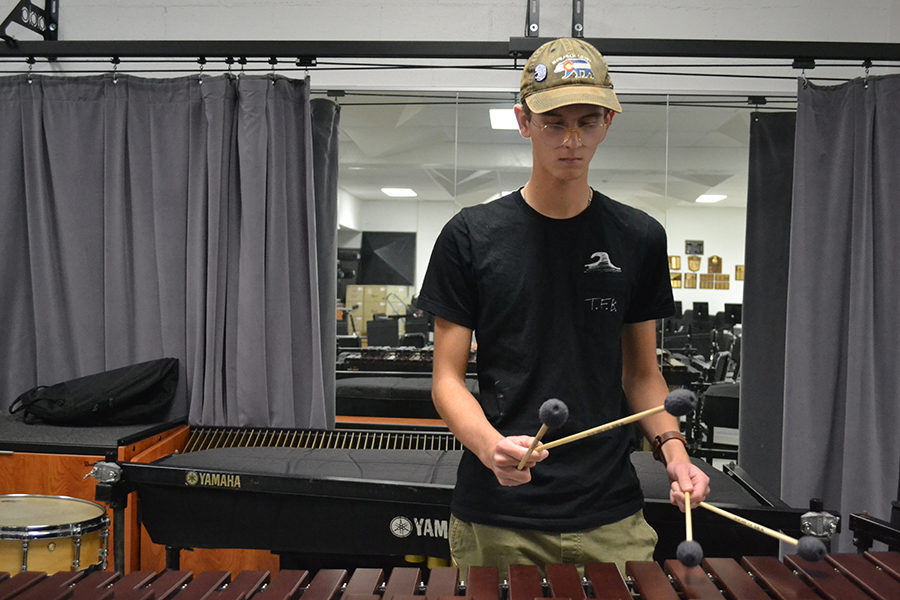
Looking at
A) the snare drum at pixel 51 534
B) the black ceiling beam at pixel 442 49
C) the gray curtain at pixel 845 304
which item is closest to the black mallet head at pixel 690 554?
the snare drum at pixel 51 534

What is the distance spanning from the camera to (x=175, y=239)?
308 cm

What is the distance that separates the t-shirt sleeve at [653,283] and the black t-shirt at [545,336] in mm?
37

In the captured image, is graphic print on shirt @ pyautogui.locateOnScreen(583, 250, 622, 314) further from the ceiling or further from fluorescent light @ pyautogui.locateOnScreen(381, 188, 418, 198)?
fluorescent light @ pyautogui.locateOnScreen(381, 188, 418, 198)

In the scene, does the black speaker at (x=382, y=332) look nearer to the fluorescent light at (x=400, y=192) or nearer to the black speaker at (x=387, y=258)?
the black speaker at (x=387, y=258)

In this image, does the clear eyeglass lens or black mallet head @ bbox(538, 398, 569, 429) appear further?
the clear eyeglass lens

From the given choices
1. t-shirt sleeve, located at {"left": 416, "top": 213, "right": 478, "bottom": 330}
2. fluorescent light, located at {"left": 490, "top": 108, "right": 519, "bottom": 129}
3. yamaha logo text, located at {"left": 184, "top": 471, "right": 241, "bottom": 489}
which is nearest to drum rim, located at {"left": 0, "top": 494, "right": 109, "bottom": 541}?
yamaha logo text, located at {"left": 184, "top": 471, "right": 241, "bottom": 489}

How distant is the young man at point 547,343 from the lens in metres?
1.29

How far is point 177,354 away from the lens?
309 cm

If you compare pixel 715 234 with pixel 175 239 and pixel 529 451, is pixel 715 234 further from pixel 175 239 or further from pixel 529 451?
pixel 529 451

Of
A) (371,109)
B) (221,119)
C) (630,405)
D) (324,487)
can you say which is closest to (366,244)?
(371,109)

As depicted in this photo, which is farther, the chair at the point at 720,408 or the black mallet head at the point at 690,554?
the chair at the point at 720,408

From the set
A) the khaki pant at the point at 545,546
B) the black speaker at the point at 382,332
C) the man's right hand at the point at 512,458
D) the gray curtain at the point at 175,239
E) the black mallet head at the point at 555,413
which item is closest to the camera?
the black mallet head at the point at 555,413

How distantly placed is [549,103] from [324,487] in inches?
55.6

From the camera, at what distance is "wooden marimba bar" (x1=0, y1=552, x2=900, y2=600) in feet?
4.09
